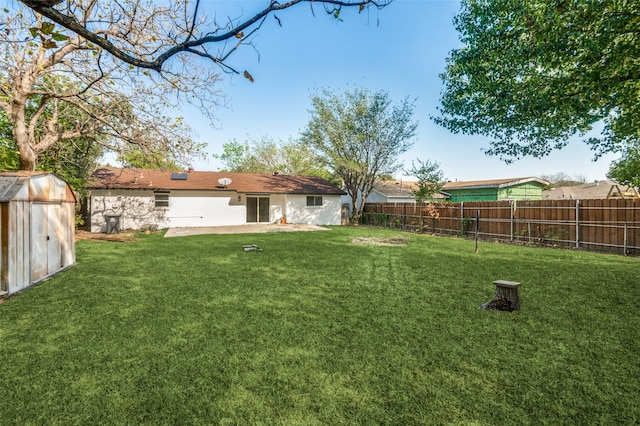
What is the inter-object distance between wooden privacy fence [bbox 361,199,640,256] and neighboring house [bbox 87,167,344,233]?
8461 millimetres

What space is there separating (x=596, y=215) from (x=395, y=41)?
8.51 metres

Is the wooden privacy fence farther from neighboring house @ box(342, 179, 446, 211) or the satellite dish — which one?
the satellite dish

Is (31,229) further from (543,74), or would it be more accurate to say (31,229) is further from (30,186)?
(543,74)

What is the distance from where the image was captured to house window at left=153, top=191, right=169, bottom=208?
687 inches

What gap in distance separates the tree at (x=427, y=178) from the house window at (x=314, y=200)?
6947mm

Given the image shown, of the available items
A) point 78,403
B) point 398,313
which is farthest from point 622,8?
point 78,403

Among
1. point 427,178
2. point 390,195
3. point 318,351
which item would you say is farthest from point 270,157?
point 318,351

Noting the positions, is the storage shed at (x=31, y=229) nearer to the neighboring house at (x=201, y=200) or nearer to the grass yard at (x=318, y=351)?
the grass yard at (x=318, y=351)

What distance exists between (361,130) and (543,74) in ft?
41.8

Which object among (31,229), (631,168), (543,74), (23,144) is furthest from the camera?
(631,168)

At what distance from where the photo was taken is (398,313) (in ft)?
13.7

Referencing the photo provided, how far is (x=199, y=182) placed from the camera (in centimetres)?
1938

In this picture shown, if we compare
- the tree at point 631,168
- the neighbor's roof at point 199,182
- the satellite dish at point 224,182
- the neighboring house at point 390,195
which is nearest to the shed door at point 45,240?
the neighbor's roof at point 199,182

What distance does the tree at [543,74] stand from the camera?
19.5 feet
